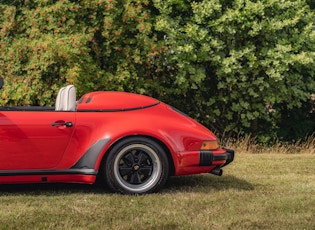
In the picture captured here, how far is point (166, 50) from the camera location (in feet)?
46.0

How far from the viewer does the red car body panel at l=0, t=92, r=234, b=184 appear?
601 cm

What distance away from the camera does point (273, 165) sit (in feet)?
29.9

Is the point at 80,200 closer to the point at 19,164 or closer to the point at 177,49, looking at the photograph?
the point at 19,164

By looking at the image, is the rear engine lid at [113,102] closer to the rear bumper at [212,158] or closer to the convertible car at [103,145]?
the convertible car at [103,145]

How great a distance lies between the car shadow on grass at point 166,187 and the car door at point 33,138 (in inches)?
18.4

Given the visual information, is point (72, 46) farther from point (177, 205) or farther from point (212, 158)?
point (177, 205)

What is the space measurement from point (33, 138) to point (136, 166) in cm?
113

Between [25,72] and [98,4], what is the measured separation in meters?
2.33

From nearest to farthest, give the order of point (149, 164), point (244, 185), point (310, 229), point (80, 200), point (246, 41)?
1. point (310, 229)
2. point (80, 200)
3. point (149, 164)
4. point (244, 185)
5. point (246, 41)

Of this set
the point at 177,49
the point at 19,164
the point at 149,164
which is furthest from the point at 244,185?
the point at 177,49

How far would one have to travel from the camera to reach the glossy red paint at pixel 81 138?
6.01 m

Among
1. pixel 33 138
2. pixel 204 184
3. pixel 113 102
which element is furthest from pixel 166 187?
pixel 33 138

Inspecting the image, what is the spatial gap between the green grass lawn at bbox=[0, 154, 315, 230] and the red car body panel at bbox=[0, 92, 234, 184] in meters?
0.28

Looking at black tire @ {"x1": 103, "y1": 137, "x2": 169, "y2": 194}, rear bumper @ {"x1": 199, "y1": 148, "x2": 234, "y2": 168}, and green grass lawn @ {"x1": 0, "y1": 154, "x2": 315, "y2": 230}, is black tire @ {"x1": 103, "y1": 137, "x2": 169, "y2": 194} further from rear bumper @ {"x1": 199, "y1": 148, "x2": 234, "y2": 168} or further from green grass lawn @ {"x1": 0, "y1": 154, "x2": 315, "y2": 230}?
rear bumper @ {"x1": 199, "y1": 148, "x2": 234, "y2": 168}
